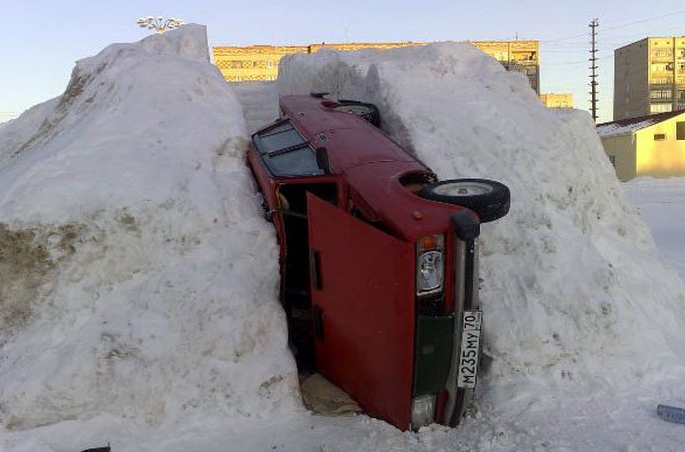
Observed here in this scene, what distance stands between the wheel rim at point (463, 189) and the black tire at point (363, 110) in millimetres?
2562

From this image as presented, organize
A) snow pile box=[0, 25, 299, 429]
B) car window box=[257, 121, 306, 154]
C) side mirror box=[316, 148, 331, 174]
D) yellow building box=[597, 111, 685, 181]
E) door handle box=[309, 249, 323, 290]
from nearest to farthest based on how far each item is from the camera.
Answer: snow pile box=[0, 25, 299, 429]
door handle box=[309, 249, 323, 290]
side mirror box=[316, 148, 331, 174]
car window box=[257, 121, 306, 154]
yellow building box=[597, 111, 685, 181]

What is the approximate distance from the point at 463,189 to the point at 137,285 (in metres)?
2.64

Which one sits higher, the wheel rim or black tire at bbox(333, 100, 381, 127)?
black tire at bbox(333, 100, 381, 127)

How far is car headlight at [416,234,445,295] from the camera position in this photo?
352 centimetres

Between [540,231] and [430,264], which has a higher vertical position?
[430,264]

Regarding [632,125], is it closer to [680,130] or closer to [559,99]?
[680,130]

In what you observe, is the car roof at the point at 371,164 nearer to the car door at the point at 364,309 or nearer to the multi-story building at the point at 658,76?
the car door at the point at 364,309

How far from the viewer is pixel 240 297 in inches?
178

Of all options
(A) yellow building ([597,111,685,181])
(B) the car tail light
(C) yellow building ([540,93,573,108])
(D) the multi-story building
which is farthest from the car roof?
(D) the multi-story building

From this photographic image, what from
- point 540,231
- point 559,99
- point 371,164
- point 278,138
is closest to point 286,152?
point 278,138

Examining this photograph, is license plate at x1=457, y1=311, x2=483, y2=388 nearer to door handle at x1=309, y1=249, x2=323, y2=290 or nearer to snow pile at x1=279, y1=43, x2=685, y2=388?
snow pile at x1=279, y1=43, x2=685, y2=388

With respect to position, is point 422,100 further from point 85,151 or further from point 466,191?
point 85,151

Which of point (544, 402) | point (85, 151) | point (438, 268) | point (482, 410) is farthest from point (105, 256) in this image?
point (544, 402)

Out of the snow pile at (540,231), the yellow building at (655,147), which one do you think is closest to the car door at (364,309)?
the snow pile at (540,231)
